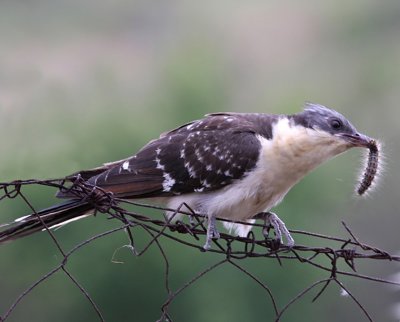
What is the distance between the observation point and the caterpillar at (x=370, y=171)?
4160mm

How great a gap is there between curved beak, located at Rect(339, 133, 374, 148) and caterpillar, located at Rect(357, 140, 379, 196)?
0.10ft

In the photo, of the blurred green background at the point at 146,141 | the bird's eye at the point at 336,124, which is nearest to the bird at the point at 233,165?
the bird's eye at the point at 336,124

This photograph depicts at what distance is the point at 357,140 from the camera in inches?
169

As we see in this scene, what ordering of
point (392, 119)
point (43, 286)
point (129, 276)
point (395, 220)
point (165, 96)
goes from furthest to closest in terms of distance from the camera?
point (392, 119), point (395, 220), point (165, 96), point (43, 286), point (129, 276)

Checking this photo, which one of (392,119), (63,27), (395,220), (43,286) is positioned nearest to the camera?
→ (43,286)

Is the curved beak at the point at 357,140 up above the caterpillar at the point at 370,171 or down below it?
above

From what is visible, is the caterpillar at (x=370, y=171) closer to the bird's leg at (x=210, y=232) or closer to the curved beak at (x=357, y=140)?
the curved beak at (x=357, y=140)

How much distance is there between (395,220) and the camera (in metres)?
9.66

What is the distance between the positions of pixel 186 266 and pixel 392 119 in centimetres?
483

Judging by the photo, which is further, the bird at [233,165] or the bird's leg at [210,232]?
the bird at [233,165]

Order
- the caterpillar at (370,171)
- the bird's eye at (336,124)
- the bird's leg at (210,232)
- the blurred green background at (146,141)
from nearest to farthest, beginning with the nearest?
the bird's leg at (210,232), the caterpillar at (370,171), the bird's eye at (336,124), the blurred green background at (146,141)

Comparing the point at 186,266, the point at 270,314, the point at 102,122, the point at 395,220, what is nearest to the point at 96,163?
the point at 102,122

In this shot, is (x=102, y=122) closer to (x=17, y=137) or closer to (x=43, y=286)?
(x=17, y=137)

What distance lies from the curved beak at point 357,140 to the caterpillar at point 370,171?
32 millimetres
